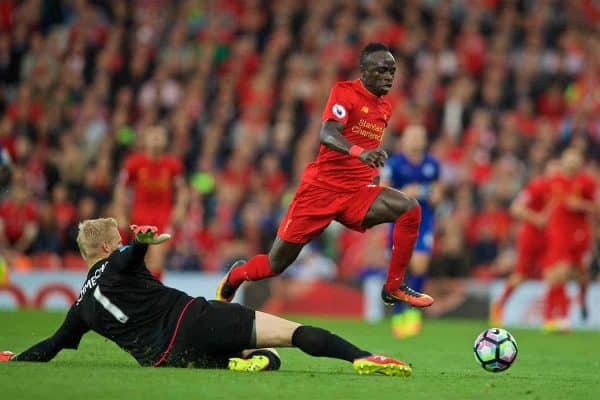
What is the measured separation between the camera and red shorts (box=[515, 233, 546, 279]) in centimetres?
1700

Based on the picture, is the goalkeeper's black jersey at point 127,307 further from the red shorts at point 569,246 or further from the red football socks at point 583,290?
the red football socks at point 583,290

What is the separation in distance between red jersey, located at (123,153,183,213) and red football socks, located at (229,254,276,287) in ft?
17.5

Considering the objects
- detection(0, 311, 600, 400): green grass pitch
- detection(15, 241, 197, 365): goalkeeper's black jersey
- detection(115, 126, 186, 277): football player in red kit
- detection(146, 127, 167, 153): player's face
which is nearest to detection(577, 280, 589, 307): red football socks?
detection(0, 311, 600, 400): green grass pitch

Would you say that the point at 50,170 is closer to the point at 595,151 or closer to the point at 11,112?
the point at 11,112

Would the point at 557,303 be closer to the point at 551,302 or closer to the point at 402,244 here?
the point at 551,302

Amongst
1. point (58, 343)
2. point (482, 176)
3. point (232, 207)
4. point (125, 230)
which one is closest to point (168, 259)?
point (232, 207)

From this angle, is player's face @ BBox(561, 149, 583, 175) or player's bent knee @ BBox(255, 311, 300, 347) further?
player's face @ BBox(561, 149, 583, 175)

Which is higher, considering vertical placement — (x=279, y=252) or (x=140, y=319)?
(x=279, y=252)

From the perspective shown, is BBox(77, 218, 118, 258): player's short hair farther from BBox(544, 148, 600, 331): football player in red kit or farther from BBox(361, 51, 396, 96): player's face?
BBox(544, 148, 600, 331): football player in red kit

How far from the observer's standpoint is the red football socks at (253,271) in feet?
33.5

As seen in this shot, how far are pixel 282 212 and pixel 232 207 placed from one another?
792 millimetres

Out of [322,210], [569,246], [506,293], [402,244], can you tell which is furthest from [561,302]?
[322,210]

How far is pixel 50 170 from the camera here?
64.3 ft

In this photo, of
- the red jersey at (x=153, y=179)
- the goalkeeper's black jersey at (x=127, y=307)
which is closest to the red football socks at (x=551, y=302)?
the red jersey at (x=153, y=179)
